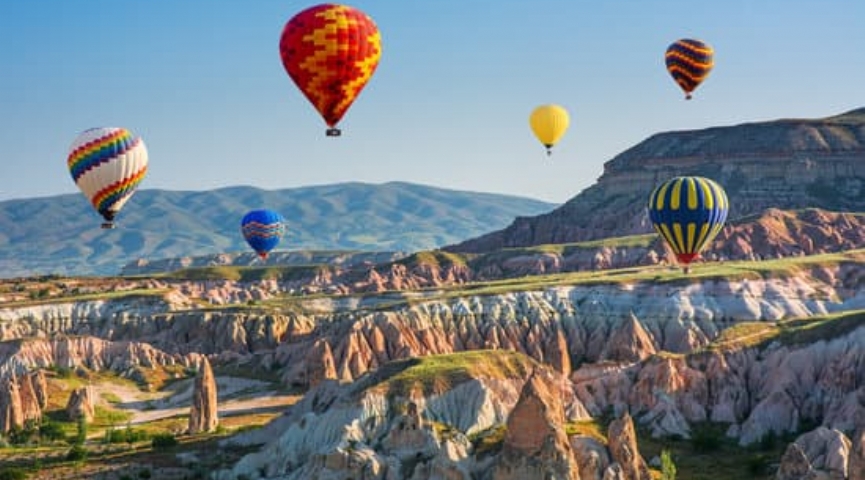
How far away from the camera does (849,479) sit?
194ft

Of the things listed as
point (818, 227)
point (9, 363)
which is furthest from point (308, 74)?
point (818, 227)

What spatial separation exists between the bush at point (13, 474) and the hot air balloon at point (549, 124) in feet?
247

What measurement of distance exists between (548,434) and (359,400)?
15046mm

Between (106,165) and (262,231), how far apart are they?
49042 mm

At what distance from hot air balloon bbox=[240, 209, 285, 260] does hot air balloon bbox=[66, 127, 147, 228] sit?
4536 cm

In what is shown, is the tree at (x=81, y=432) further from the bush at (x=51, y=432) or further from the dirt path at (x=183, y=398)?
the dirt path at (x=183, y=398)

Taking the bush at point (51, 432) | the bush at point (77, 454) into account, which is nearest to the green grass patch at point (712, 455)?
the bush at point (77, 454)

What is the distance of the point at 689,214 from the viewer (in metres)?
101

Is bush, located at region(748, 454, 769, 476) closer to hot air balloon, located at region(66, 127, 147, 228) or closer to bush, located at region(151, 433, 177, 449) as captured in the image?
bush, located at region(151, 433, 177, 449)

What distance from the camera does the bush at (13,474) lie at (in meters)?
78.1

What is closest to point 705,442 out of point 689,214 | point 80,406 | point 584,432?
point 584,432

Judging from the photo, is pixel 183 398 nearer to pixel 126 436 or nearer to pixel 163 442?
pixel 126 436

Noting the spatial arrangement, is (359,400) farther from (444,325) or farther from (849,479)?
(444,325)

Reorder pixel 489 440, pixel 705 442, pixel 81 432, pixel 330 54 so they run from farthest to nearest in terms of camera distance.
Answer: pixel 81 432
pixel 705 442
pixel 330 54
pixel 489 440
